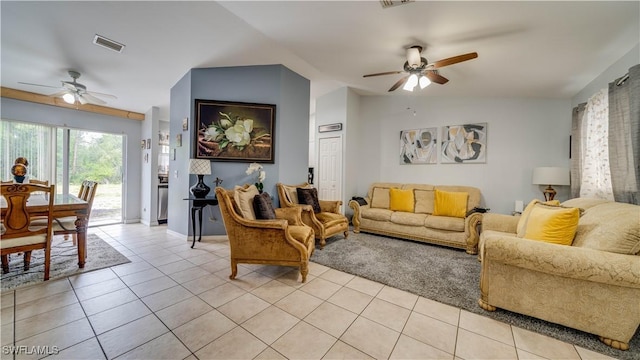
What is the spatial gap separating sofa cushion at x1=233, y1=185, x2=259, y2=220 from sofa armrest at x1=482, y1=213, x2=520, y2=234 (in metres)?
3.06

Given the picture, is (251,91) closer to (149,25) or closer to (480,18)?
(149,25)

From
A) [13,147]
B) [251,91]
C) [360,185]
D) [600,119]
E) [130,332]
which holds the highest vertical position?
[251,91]

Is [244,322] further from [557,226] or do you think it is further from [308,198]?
[557,226]

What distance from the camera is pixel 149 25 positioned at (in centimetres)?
252

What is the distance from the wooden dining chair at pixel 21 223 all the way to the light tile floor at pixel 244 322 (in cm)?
42

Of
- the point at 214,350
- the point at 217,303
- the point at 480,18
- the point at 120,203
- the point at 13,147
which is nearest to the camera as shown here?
the point at 214,350

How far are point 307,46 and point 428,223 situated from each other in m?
3.26

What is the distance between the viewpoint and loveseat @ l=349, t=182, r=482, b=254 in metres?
3.42

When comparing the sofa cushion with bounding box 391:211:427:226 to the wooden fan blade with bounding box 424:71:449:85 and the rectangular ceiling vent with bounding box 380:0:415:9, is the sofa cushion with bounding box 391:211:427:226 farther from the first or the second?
the rectangular ceiling vent with bounding box 380:0:415:9

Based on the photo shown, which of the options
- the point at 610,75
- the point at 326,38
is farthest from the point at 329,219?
the point at 610,75

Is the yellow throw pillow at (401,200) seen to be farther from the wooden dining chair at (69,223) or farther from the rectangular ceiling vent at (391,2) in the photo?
the wooden dining chair at (69,223)

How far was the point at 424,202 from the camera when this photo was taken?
4109 mm

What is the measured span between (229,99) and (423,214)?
3.89 m

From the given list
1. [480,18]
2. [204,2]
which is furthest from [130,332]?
[480,18]
